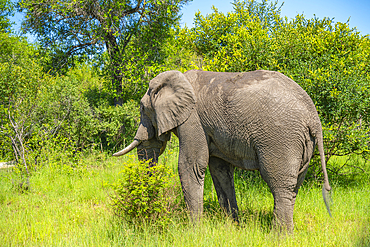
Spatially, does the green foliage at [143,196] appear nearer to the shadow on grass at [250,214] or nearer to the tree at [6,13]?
the shadow on grass at [250,214]

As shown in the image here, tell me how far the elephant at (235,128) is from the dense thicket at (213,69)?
7.85 feet

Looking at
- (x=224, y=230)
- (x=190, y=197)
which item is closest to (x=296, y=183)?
(x=224, y=230)

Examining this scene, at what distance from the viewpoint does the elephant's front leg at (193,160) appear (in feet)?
13.8

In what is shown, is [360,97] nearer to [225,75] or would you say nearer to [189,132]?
[225,75]

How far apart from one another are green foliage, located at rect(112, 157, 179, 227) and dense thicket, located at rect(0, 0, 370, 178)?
3.50 m

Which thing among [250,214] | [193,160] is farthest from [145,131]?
[250,214]

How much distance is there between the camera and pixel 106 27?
1041 cm

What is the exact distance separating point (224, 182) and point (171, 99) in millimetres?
1571

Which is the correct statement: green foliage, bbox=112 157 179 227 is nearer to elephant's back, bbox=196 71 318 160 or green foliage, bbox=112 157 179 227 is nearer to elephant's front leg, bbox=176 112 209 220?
elephant's front leg, bbox=176 112 209 220

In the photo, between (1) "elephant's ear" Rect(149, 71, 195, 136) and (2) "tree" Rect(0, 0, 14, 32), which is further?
(2) "tree" Rect(0, 0, 14, 32)

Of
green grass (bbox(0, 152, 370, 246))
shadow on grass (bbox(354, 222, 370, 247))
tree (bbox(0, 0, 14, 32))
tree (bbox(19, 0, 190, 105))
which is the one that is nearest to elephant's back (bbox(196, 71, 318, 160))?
green grass (bbox(0, 152, 370, 246))

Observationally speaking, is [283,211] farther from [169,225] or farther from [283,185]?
[169,225]

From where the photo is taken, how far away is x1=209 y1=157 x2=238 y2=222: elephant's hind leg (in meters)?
4.76

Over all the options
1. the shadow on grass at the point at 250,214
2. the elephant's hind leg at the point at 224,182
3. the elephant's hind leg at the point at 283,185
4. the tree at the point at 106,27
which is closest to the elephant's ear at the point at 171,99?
the elephant's hind leg at the point at 224,182
